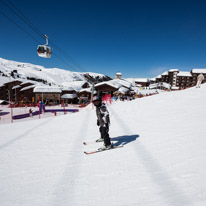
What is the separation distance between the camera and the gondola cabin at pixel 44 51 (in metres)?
10.5

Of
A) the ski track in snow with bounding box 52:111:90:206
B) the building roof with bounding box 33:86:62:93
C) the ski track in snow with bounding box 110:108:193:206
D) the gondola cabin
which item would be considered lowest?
the ski track in snow with bounding box 52:111:90:206

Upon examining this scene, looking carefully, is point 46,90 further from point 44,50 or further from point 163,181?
point 163,181

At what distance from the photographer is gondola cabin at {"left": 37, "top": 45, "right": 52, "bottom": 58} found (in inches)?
414

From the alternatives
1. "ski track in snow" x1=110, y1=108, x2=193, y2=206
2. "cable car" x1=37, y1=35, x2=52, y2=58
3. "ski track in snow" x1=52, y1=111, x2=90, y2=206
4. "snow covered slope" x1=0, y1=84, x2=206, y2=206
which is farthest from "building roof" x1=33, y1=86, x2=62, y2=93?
"ski track in snow" x1=110, y1=108, x2=193, y2=206

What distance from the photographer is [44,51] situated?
10695 mm

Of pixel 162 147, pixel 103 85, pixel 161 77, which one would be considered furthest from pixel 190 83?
pixel 162 147

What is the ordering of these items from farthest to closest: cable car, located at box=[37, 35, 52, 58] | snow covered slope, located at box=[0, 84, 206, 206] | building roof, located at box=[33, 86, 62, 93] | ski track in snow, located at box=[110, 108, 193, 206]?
1. building roof, located at box=[33, 86, 62, 93]
2. cable car, located at box=[37, 35, 52, 58]
3. snow covered slope, located at box=[0, 84, 206, 206]
4. ski track in snow, located at box=[110, 108, 193, 206]

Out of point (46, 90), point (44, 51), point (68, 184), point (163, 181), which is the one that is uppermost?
point (44, 51)

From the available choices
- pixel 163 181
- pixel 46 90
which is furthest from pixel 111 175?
pixel 46 90

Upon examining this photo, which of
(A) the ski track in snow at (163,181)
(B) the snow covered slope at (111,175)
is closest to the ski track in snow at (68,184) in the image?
(B) the snow covered slope at (111,175)

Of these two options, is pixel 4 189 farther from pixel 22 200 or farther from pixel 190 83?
pixel 190 83

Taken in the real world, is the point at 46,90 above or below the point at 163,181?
above

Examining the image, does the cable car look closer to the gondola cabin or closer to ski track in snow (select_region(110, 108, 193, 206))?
the gondola cabin

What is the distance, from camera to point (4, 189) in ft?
7.38
